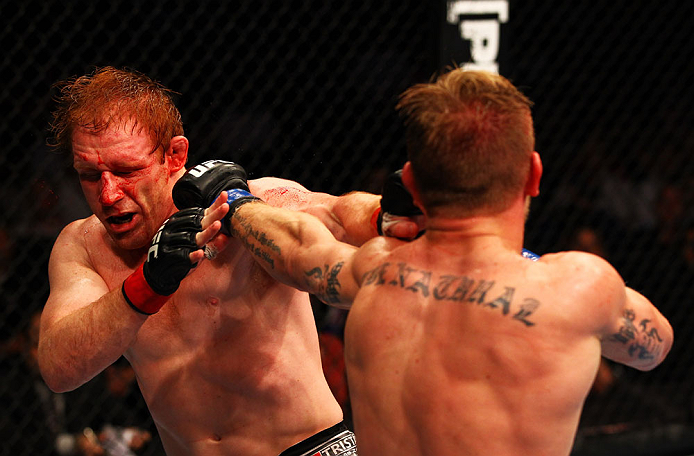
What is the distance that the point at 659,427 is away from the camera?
10.3 feet

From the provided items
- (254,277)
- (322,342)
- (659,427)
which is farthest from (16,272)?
(659,427)

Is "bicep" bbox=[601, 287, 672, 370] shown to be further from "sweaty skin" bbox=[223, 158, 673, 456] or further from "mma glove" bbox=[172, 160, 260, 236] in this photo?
"mma glove" bbox=[172, 160, 260, 236]

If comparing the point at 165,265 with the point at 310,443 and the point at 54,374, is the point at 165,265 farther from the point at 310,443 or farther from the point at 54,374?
the point at 310,443

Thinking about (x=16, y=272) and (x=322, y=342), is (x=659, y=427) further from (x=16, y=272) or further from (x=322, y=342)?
(x=16, y=272)

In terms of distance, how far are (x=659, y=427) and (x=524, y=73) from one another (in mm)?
1655

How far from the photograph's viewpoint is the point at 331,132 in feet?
10.1

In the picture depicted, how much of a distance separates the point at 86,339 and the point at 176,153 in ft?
1.40

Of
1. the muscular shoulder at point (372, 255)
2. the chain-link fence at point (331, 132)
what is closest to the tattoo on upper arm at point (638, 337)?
the muscular shoulder at point (372, 255)

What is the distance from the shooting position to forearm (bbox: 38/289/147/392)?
1.39 meters

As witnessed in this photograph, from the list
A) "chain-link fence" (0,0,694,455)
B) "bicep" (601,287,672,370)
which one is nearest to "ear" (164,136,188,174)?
"bicep" (601,287,672,370)

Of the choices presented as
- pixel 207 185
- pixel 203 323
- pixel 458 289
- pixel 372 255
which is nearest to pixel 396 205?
pixel 372 255

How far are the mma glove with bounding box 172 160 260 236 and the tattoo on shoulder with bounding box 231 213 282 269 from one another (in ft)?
0.32

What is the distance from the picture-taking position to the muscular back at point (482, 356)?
940mm

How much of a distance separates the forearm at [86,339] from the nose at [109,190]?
0.19 metres
